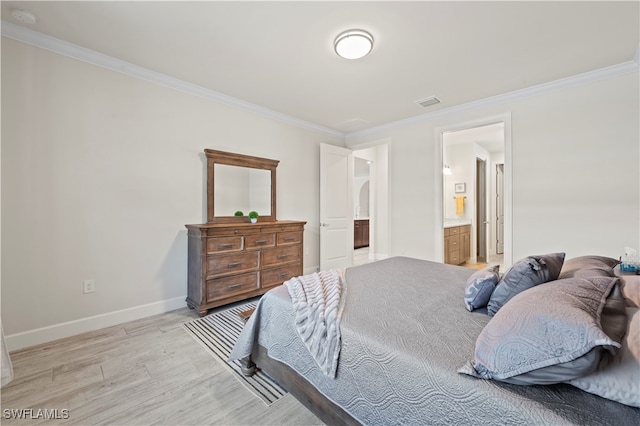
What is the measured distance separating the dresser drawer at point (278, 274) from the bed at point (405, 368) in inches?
60.2

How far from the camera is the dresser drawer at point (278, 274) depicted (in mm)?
3310

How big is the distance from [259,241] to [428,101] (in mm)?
2857

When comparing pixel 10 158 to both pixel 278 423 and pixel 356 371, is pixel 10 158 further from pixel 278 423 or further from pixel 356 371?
pixel 356 371

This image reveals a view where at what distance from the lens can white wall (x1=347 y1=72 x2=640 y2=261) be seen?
8.72 feet

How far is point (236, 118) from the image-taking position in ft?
11.6

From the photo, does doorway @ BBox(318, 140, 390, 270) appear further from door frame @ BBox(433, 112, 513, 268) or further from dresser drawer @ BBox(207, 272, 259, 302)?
dresser drawer @ BBox(207, 272, 259, 302)

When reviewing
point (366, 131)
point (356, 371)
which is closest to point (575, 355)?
point (356, 371)

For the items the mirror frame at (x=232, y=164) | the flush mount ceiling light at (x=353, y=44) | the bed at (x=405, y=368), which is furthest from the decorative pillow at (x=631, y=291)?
the mirror frame at (x=232, y=164)

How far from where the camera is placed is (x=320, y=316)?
1.38 meters

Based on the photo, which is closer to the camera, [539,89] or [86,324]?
[86,324]

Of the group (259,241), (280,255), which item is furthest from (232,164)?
(280,255)

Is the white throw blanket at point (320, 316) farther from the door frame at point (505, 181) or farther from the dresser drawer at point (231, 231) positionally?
the door frame at point (505, 181)

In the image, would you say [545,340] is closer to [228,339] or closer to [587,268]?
[587,268]

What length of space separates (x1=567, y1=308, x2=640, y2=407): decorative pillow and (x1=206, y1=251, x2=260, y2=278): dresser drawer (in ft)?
9.18
